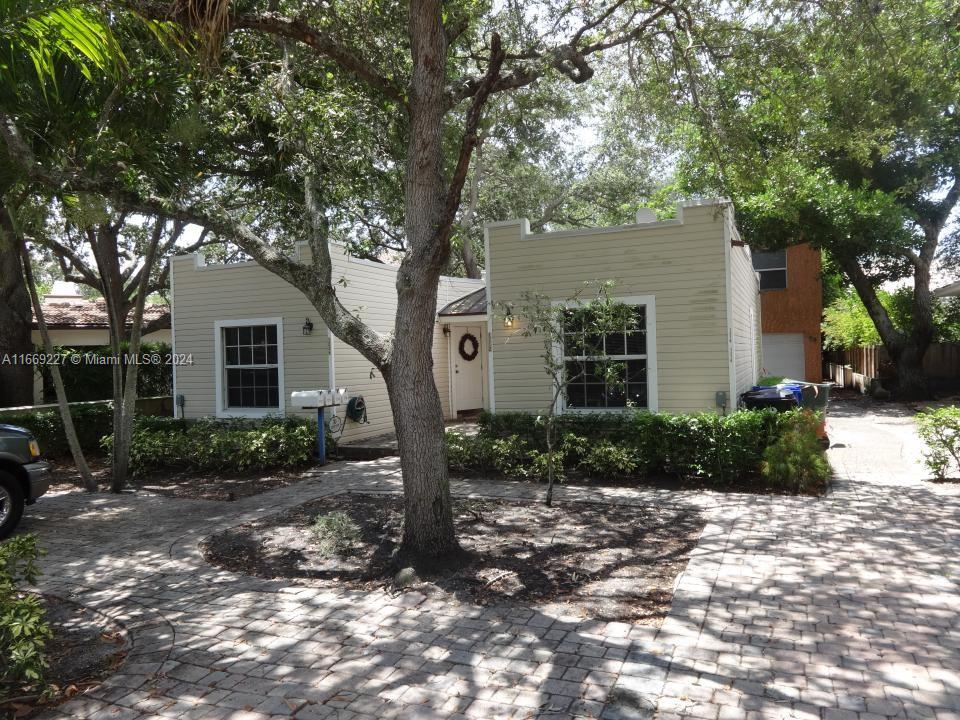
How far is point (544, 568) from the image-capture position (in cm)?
549

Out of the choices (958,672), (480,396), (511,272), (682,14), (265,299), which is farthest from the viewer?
(480,396)

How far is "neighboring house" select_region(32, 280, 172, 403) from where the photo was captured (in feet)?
59.6

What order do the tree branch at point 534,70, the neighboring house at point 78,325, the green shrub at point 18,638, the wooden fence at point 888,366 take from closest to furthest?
1. the green shrub at point 18,638
2. the tree branch at point 534,70
3. the neighboring house at point 78,325
4. the wooden fence at point 888,366

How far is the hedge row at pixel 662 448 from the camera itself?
8.18 metres

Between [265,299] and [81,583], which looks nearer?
[81,583]

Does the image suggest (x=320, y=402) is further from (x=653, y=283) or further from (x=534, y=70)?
(x=534, y=70)

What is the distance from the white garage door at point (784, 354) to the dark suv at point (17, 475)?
70.9 feet

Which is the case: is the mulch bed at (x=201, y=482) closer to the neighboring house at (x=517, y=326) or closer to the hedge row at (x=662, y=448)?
the neighboring house at (x=517, y=326)

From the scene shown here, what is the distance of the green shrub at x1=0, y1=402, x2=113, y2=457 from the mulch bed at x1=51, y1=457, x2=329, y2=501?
1692 millimetres

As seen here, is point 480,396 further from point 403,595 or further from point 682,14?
point 403,595

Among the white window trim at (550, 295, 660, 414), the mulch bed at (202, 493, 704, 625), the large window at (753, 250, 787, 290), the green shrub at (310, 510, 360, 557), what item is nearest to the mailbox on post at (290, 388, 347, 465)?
the mulch bed at (202, 493, 704, 625)

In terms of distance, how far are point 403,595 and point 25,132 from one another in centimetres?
606

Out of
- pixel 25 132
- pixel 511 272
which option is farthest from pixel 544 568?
pixel 25 132

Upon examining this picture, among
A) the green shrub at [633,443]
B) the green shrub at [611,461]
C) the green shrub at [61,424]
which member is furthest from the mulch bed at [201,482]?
the green shrub at [611,461]
